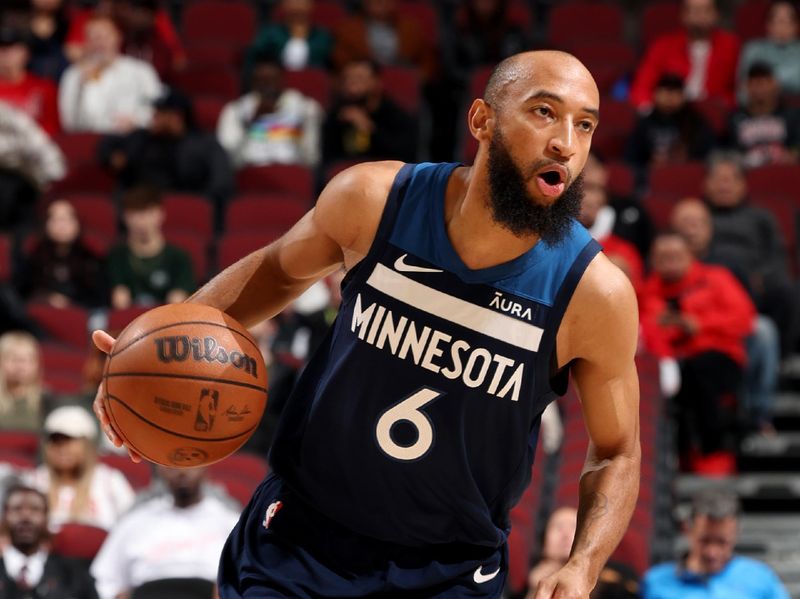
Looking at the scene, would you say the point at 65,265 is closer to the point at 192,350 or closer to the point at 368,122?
the point at 368,122

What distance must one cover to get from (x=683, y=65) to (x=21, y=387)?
4908mm

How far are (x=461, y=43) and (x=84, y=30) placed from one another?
2727 millimetres

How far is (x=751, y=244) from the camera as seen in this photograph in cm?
812

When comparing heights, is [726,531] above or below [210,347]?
below

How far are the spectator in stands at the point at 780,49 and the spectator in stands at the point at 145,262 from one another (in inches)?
153

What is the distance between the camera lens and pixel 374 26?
10.3 m

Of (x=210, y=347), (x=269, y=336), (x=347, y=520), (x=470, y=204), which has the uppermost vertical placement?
(x=470, y=204)

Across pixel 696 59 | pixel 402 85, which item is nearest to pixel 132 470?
pixel 402 85

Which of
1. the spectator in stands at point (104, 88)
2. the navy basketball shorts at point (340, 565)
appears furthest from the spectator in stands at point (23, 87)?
the navy basketball shorts at point (340, 565)

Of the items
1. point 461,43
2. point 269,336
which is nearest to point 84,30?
point 461,43

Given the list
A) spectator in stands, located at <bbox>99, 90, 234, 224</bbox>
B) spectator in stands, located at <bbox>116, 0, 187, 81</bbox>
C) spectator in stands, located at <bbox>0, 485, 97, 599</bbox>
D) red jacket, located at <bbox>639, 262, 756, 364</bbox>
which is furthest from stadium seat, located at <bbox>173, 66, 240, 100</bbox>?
spectator in stands, located at <bbox>0, 485, 97, 599</bbox>

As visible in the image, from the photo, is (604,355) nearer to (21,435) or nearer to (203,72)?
(21,435)

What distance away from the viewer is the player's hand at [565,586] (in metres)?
2.85

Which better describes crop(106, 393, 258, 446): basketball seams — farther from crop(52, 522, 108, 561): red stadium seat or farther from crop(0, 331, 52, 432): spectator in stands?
crop(0, 331, 52, 432): spectator in stands
